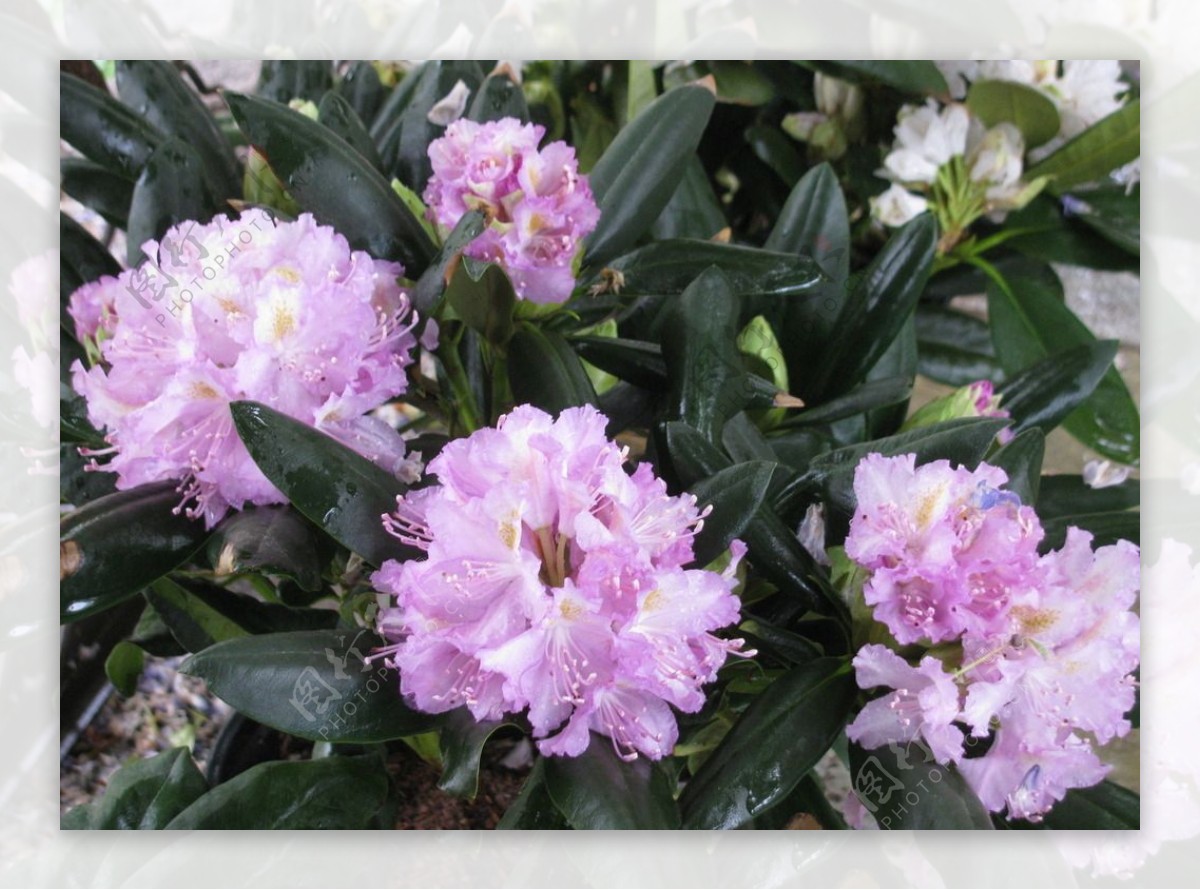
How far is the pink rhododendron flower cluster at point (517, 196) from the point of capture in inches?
30.1

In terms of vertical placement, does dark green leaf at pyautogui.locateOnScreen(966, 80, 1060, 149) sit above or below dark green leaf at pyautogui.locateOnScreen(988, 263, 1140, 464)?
above

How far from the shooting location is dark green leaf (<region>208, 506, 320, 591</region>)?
2.24ft

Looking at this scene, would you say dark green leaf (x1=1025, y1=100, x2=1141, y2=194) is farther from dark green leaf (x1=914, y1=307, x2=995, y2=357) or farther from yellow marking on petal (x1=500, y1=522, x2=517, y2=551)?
yellow marking on petal (x1=500, y1=522, x2=517, y2=551)

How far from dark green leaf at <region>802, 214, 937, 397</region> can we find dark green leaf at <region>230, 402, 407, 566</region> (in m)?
0.44

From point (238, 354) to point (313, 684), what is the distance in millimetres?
220

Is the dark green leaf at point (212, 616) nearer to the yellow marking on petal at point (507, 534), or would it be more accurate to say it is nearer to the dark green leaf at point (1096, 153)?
the yellow marking on petal at point (507, 534)

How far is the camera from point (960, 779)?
75 cm

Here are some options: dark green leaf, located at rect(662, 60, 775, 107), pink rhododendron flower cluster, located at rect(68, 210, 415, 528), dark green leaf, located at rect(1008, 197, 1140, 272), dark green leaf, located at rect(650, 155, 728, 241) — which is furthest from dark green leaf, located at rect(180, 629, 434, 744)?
dark green leaf, located at rect(1008, 197, 1140, 272)

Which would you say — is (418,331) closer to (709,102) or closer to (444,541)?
(444,541)

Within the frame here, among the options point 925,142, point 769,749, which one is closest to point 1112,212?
point 925,142

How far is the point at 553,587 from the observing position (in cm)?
67

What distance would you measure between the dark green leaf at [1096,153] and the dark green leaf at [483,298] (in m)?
0.65

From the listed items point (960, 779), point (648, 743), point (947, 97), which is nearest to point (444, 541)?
point (648, 743)

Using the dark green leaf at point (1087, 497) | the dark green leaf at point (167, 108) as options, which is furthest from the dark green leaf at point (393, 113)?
the dark green leaf at point (1087, 497)
